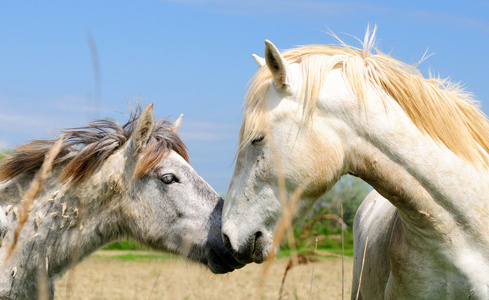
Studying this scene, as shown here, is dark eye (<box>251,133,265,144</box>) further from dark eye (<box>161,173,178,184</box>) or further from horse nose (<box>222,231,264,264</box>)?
dark eye (<box>161,173,178,184</box>)

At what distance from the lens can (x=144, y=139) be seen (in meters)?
4.16

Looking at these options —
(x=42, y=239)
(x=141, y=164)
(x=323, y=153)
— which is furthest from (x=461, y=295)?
(x=42, y=239)

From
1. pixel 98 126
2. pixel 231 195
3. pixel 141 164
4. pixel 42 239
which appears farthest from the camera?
pixel 98 126

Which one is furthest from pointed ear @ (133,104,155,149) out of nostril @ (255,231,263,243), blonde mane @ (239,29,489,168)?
nostril @ (255,231,263,243)

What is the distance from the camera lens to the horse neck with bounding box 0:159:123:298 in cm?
364

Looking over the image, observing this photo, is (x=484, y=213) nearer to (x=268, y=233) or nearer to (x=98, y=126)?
(x=268, y=233)

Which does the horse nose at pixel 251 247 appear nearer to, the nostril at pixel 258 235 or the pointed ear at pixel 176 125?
the nostril at pixel 258 235

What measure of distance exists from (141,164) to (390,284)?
82.4 inches

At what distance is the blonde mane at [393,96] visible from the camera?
2906 mm

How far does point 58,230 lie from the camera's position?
379cm

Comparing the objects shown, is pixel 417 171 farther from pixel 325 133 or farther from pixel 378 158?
pixel 325 133

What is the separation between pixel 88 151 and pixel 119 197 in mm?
451

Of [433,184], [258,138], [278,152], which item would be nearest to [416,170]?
[433,184]

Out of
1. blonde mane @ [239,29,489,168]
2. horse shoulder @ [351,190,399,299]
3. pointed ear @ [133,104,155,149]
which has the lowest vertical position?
horse shoulder @ [351,190,399,299]
